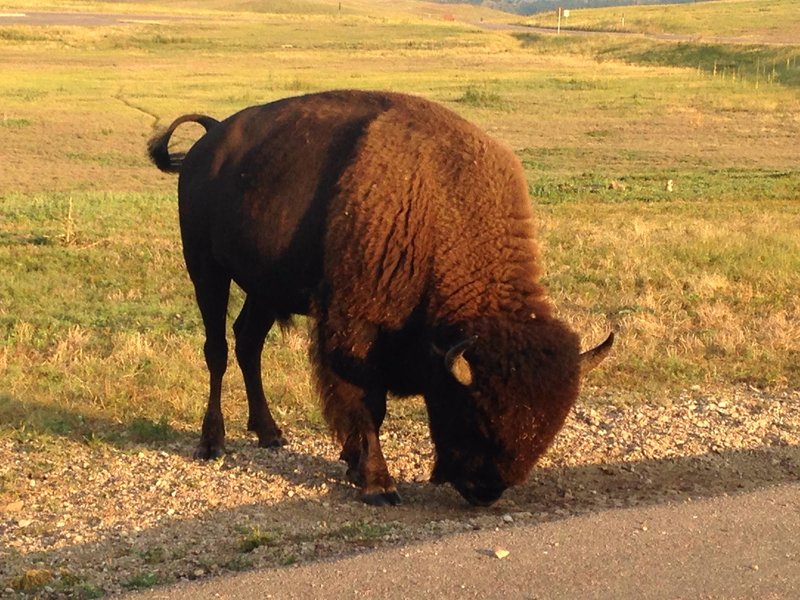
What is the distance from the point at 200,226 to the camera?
7.43m

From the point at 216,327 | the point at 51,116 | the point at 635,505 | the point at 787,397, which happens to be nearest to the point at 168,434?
the point at 216,327

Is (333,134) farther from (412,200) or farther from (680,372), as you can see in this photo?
(680,372)

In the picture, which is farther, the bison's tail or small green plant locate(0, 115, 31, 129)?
small green plant locate(0, 115, 31, 129)

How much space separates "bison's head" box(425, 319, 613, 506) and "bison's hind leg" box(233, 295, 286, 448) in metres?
1.71

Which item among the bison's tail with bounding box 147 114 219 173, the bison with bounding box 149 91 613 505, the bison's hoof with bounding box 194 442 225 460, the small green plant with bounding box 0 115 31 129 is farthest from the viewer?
the small green plant with bounding box 0 115 31 129

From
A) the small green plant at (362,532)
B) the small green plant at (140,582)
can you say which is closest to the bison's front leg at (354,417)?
the small green plant at (362,532)

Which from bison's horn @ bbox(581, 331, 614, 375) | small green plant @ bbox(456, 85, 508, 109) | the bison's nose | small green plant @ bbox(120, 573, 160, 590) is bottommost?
small green plant @ bbox(456, 85, 508, 109)

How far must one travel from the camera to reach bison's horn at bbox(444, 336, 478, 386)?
556 cm

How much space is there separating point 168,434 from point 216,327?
778 millimetres

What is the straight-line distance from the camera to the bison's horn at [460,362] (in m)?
5.56

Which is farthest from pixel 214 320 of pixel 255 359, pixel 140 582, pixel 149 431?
pixel 140 582

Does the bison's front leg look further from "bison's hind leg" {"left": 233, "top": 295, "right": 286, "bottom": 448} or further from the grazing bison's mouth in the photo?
"bison's hind leg" {"left": 233, "top": 295, "right": 286, "bottom": 448}

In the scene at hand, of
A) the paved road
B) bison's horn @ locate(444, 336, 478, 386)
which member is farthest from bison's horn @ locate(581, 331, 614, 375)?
the paved road

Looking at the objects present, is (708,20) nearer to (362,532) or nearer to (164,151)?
(164,151)
